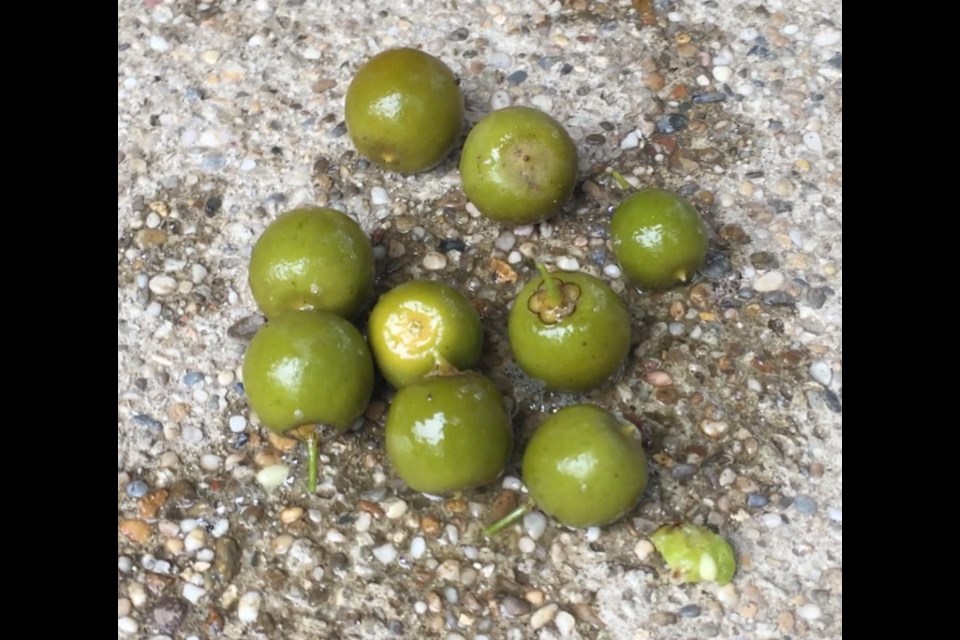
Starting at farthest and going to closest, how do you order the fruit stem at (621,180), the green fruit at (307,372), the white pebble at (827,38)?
the white pebble at (827,38) < the fruit stem at (621,180) < the green fruit at (307,372)

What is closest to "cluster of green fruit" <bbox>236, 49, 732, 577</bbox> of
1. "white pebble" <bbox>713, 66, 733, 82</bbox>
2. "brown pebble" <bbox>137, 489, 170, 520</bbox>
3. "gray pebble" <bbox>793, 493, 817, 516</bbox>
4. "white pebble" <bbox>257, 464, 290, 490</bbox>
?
"white pebble" <bbox>257, 464, 290, 490</bbox>

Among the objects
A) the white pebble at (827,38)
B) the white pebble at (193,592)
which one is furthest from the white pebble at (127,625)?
the white pebble at (827,38)

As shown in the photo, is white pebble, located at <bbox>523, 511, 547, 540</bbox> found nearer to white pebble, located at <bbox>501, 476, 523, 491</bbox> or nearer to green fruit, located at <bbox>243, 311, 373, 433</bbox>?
white pebble, located at <bbox>501, 476, 523, 491</bbox>

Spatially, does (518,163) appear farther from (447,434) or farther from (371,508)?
(371,508)

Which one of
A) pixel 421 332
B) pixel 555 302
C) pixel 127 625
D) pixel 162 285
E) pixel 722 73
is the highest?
pixel 722 73

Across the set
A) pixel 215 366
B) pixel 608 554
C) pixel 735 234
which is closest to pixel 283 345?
pixel 215 366

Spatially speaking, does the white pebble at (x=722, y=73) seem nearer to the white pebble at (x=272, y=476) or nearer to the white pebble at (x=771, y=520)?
the white pebble at (x=771, y=520)

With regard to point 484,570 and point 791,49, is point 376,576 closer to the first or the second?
point 484,570

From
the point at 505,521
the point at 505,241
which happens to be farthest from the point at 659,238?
the point at 505,521
